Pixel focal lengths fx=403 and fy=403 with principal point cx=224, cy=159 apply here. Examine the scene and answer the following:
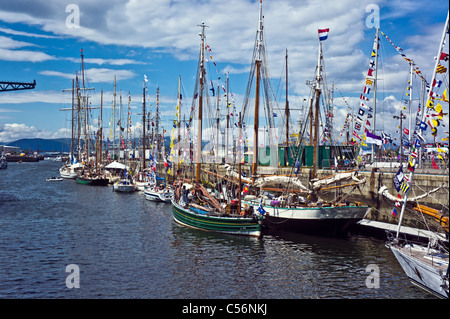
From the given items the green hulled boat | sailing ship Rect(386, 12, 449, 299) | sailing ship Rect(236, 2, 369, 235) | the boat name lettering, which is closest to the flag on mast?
sailing ship Rect(236, 2, 369, 235)

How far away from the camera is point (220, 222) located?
111ft

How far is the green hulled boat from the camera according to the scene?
32.4 metres

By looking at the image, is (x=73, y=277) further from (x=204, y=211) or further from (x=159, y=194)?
(x=159, y=194)

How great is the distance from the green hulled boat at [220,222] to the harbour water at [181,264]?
0.71 metres

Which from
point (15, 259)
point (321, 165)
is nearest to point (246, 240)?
point (15, 259)

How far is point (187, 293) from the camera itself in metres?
20.8

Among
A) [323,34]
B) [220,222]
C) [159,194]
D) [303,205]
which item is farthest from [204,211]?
[159,194]

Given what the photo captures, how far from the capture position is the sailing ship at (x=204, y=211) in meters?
32.8

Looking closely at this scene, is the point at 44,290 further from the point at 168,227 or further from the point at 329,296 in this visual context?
the point at 168,227

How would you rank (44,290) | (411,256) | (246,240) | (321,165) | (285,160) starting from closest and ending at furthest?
(411,256) < (44,290) < (246,240) < (321,165) < (285,160)

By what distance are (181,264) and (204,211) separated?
408 inches

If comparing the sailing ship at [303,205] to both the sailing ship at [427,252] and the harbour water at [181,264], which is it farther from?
the sailing ship at [427,252]

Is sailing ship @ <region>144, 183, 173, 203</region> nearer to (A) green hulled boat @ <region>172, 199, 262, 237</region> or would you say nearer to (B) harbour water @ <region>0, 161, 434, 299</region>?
(B) harbour water @ <region>0, 161, 434, 299</region>

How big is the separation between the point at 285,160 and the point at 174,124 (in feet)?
58.9
